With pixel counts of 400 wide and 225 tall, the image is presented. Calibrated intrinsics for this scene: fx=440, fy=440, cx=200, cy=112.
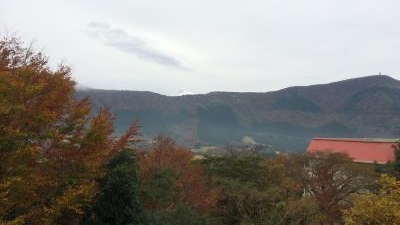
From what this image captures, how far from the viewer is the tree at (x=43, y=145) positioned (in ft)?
54.6

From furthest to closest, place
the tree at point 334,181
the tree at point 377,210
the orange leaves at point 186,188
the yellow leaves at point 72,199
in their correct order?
the tree at point 334,181 → the orange leaves at point 186,188 → the yellow leaves at point 72,199 → the tree at point 377,210

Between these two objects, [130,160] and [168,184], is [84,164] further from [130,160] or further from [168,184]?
[168,184]

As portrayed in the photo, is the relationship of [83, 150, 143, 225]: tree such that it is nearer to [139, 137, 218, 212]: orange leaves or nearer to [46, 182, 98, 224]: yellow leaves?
[46, 182, 98, 224]: yellow leaves

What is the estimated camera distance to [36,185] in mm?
18016

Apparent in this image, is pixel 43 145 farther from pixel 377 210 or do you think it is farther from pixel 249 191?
pixel 377 210

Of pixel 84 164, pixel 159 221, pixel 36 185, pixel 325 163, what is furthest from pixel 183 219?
pixel 325 163

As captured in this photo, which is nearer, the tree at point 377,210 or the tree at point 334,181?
the tree at point 377,210

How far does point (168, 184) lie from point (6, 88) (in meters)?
10.1

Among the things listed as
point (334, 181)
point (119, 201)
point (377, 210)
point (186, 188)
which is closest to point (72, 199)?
point (119, 201)

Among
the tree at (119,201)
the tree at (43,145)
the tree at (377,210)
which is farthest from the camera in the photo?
the tree at (119,201)

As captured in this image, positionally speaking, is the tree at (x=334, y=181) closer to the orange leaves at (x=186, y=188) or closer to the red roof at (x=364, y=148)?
the orange leaves at (x=186, y=188)

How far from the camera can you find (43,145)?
19.6 metres

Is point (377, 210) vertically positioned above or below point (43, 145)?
below

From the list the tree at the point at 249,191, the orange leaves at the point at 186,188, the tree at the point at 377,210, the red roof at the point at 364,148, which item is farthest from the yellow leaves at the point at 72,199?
the red roof at the point at 364,148
